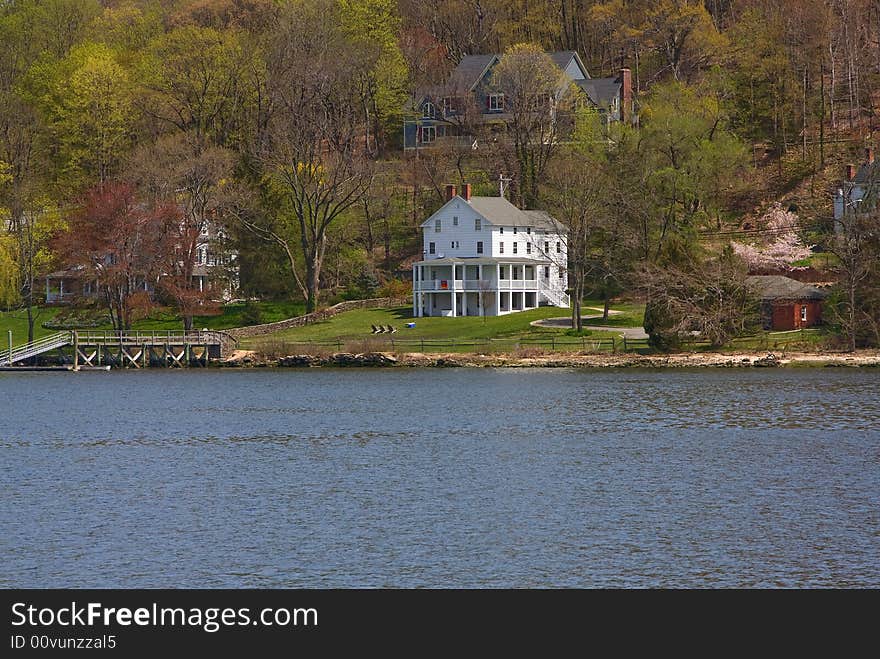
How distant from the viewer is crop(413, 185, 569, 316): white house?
100062 mm

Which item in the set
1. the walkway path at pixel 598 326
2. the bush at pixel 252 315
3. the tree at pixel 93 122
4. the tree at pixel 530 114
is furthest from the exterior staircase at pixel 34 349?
the tree at pixel 530 114

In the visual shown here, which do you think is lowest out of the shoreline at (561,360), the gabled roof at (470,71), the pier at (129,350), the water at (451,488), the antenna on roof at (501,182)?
the water at (451,488)

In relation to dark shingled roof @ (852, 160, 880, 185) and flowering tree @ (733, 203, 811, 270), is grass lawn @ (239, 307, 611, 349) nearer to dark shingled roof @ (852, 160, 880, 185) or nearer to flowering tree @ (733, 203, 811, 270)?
flowering tree @ (733, 203, 811, 270)

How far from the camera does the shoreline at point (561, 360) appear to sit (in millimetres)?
74125

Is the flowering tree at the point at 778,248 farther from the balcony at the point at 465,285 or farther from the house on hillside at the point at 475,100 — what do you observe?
the house on hillside at the point at 475,100

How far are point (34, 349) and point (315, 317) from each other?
2095 centimetres

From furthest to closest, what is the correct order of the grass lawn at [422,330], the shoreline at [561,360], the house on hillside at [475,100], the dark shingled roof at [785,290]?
the house on hillside at [475,100] < the grass lawn at [422,330] < the dark shingled roof at [785,290] < the shoreline at [561,360]

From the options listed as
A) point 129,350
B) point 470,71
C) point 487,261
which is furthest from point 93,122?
point 487,261

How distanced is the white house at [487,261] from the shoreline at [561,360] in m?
17.0

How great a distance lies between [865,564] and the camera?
28.1 metres

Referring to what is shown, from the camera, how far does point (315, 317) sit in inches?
3873

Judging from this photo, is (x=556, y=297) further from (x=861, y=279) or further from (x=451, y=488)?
(x=451, y=488)

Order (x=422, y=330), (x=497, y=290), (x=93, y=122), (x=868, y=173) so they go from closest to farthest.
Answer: (x=422, y=330)
(x=868, y=173)
(x=497, y=290)
(x=93, y=122)
